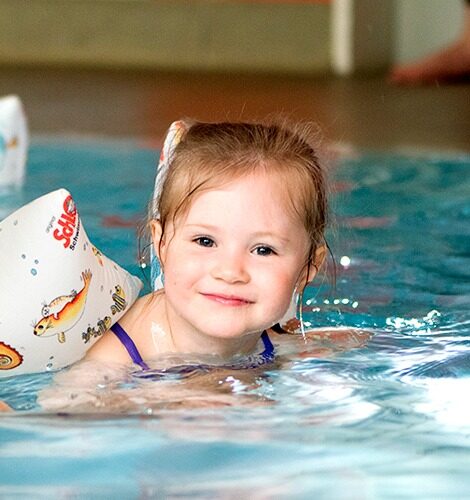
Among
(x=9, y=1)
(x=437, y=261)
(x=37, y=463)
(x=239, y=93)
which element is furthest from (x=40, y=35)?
(x=37, y=463)

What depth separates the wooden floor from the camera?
554cm

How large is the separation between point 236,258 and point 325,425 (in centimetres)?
33

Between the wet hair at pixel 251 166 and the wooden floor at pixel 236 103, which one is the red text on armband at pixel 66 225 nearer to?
the wet hair at pixel 251 166

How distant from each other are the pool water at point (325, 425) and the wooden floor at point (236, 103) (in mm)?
1991

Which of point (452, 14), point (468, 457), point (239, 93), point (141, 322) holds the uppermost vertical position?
point (452, 14)

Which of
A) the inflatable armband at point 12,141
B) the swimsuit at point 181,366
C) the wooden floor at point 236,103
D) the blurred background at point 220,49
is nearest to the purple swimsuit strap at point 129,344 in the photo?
the swimsuit at point 181,366

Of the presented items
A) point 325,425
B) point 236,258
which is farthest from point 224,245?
point 325,425

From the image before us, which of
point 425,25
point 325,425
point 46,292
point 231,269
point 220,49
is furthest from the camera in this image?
point 220,49

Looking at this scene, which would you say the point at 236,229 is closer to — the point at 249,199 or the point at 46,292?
the point at 249,199

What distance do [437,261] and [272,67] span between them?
16.7 ft

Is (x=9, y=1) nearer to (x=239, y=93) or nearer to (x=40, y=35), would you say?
(x=40, y=35)

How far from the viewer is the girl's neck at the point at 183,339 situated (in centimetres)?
221

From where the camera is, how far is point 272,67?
27.1 feet

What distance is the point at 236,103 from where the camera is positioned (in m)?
6.21
